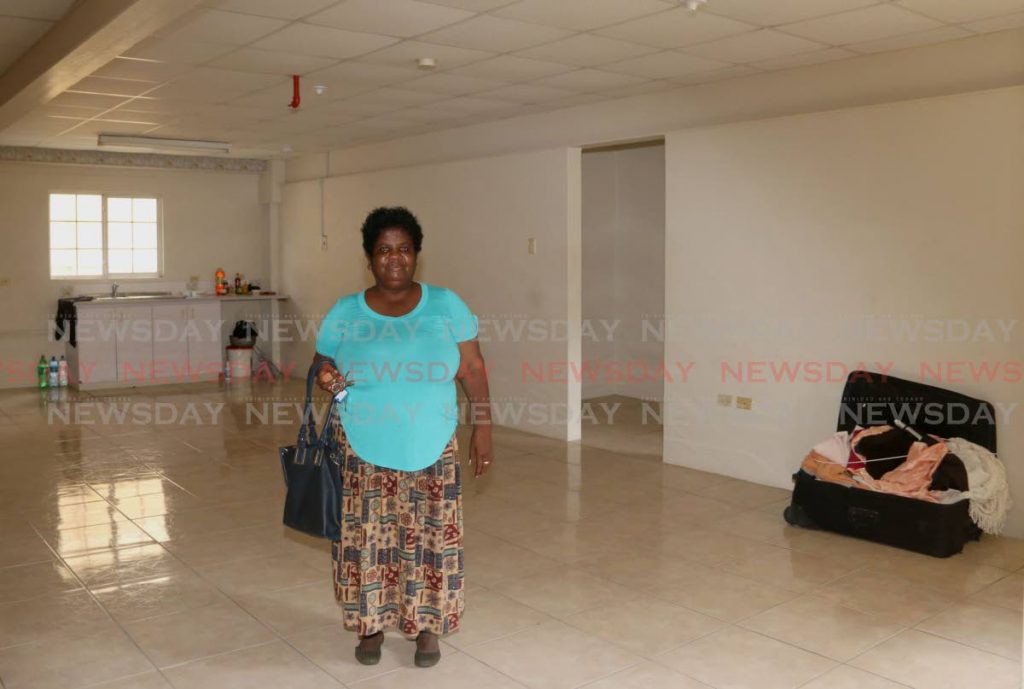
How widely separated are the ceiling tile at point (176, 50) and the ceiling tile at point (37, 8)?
1.80 feet

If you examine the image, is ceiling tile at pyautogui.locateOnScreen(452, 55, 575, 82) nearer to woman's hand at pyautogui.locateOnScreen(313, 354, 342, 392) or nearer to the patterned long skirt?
woman's hand at pyautogui.locateOnScreen(313, 354, 342, 392)

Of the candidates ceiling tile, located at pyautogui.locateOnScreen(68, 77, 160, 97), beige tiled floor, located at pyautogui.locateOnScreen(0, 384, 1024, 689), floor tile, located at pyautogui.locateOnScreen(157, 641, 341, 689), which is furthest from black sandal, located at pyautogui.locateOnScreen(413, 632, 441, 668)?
ceiling tile, located at pyautogui.locateOnScreen(68, 77, 160, 97)

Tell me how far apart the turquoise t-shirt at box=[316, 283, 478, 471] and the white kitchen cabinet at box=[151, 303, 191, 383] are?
7412 millimetres

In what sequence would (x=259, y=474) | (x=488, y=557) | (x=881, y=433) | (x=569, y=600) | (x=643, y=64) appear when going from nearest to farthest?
(x=569, y=600) → (x=488, y=557) → (x=881, y=433) → (x=643, y=64) → (x=259, y=474)

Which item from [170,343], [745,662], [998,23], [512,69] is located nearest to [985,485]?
[745,662]

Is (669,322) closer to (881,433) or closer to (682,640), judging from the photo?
(881,433)

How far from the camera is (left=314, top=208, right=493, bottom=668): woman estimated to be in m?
2.98

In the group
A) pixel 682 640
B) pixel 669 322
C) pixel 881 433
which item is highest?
pixel 669 322

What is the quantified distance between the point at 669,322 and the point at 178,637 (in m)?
3.85

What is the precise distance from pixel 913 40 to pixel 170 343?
25.7 feet

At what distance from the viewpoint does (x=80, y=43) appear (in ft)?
13.0

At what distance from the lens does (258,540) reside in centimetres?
461

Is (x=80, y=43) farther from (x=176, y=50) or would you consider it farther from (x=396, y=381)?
(x=396, y=381)

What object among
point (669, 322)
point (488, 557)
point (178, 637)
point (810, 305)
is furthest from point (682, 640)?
point (669, 322)
